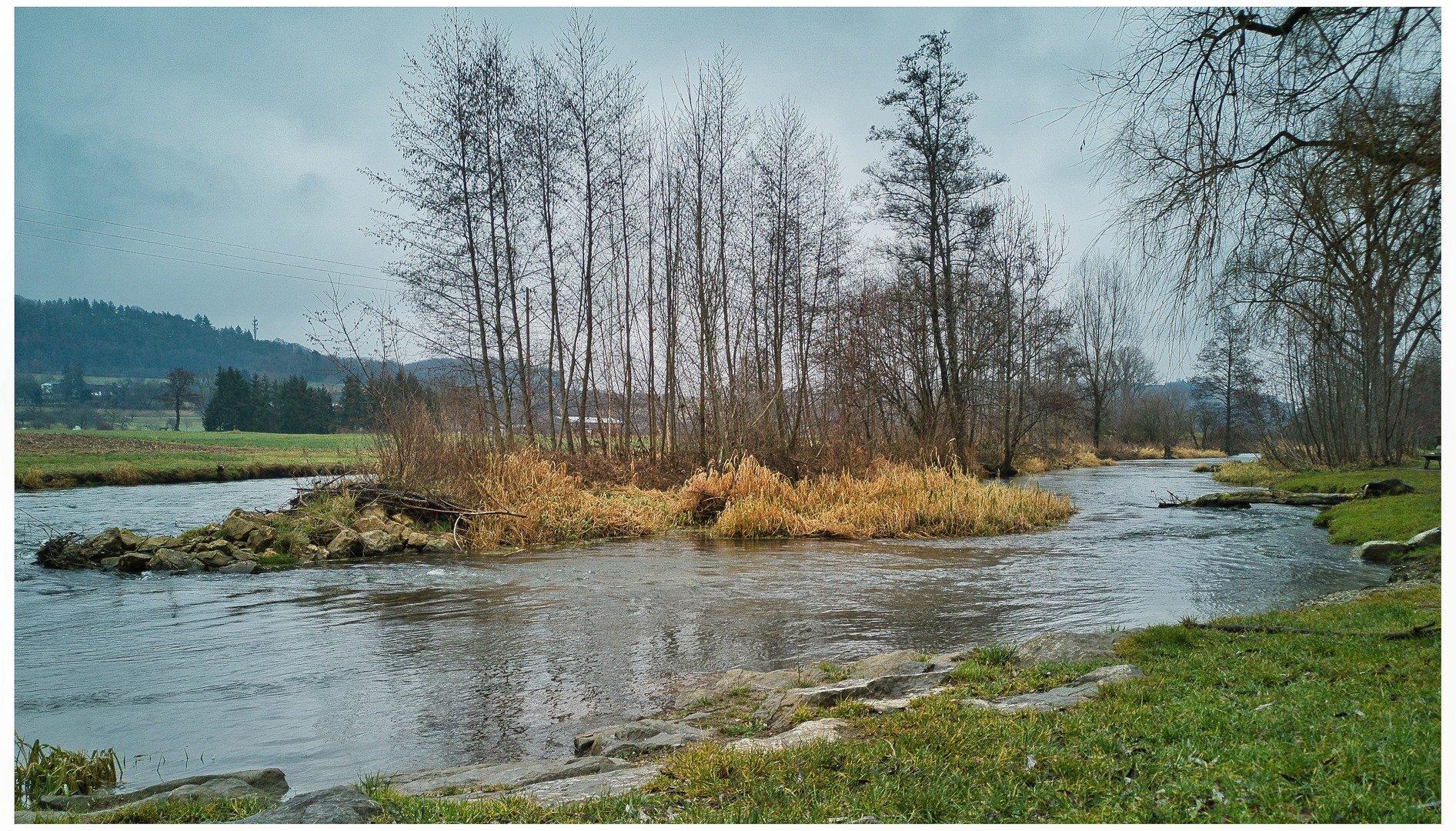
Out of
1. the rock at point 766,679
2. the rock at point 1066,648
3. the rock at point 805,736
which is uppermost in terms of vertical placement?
the rock at point 805,736

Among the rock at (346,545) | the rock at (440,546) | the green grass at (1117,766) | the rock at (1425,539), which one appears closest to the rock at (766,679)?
the green grass at (1117,766)

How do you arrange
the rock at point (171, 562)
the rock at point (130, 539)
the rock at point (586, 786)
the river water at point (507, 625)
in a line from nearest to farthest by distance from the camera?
the rock at point (586, 786) < the river water at point (507, 625) < the rock at point (171, 562) < the rock at point (130, 539)

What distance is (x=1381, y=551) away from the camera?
10.5 meters

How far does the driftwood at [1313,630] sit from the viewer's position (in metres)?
4.74

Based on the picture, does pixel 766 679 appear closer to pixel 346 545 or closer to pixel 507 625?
pixel 507 625

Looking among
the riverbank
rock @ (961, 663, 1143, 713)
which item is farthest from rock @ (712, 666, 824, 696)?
rock @ (961, 663, 1143, 713)

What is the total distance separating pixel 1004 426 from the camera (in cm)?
3178

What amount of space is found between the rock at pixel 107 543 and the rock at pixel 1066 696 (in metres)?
13.0

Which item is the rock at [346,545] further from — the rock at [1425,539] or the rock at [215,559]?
the rock at [1425,539]

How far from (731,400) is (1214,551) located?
10.3 metres

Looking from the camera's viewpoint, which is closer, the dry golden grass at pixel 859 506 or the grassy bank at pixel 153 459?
the dry golden grass at pixel 859 506

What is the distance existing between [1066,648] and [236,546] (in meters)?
12.2

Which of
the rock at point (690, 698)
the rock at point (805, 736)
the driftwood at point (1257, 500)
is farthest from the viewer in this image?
the driftwood at point (1257, 500)

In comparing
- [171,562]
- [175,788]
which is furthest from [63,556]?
[175,788]
